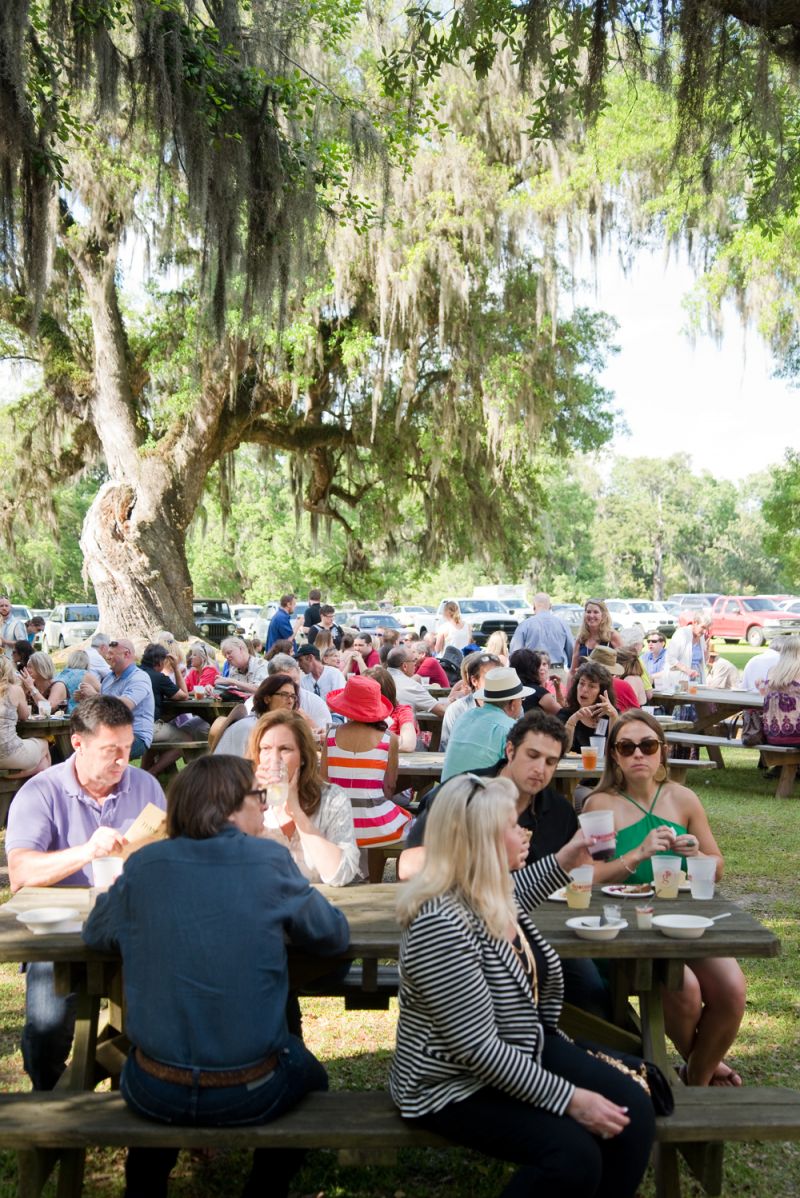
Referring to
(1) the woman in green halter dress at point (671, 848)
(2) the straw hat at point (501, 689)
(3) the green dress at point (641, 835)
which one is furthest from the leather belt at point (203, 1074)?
(2) the straw hat at point (501, 689)

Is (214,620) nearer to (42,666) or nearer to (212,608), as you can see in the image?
(212,608)

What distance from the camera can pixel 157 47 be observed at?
988 centimetres

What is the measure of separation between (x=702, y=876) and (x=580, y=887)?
43cm

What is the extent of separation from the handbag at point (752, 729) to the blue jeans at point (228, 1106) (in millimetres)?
8197

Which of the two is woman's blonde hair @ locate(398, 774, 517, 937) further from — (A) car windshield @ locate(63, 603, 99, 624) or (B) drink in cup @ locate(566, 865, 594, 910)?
(A) car windshield @ locate(63, 603, 99, 624)

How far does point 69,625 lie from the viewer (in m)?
32.7

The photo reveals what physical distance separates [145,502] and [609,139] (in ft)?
30.7

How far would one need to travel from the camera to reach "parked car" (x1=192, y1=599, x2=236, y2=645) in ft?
92.5

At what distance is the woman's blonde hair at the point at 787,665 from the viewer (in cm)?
1016

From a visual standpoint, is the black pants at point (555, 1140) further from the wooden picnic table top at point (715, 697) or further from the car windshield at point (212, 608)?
the car windshield at point (212, 608)

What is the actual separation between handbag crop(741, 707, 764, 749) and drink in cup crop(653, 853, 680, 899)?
708 cm

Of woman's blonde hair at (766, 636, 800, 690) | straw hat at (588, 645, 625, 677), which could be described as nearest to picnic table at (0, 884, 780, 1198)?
straw hat at (588, 645, 625, 677)

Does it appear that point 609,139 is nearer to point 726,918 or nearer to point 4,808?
point 4,808

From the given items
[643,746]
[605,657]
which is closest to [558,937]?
[643,746]
